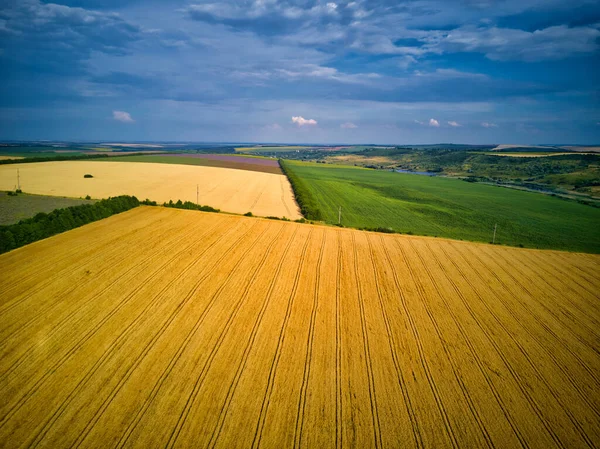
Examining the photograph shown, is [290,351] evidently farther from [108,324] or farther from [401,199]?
[401,199]

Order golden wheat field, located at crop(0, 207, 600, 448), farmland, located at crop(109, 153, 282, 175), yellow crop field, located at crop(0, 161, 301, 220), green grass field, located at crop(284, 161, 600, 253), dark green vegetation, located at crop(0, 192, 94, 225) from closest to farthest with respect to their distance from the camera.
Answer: golden wheat field, located at crop(0, 207, 600, 448) < dark green vegetation, located at crop(0, 192, 94, 225) < green grass field, located at crop(284, 161, 600, 253) < yellow crop field, located at crop(0, 161, 301, 220) < farmland, located at crop(109, 153, 282, 175)

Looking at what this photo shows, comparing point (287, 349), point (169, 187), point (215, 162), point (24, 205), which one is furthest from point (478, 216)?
point (215, 162)

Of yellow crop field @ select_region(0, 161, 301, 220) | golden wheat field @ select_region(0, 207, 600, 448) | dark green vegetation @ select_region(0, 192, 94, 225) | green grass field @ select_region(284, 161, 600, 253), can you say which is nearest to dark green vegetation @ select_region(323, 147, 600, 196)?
green grass field @ select_region(284, 161, 600, 253)

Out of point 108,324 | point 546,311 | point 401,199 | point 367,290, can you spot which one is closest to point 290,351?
point 367,290

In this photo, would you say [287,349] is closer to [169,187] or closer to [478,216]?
[478,216]

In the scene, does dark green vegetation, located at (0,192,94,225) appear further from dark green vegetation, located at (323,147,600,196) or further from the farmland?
dark green vegetation, located at (323,147,600,196)

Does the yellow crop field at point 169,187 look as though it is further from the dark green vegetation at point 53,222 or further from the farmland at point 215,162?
the farmland at point 215,162
